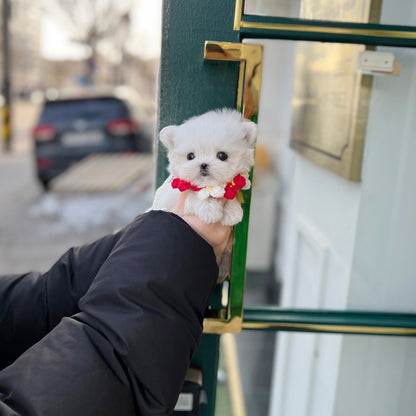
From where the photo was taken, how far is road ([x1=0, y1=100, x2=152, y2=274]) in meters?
5.38

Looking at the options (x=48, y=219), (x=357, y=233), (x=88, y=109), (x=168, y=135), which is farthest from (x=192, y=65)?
(x=88, y=109)

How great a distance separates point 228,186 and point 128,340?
327 mm

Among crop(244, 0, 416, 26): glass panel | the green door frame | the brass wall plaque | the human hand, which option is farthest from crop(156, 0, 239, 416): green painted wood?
the brass wall plaque

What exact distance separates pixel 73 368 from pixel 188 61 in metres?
0.69

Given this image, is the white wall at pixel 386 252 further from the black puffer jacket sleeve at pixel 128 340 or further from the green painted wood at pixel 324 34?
the black puffer jacket sleeve at pixel 128 340

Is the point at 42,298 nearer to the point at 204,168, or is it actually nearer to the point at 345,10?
the point at 204,168

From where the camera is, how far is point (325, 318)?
1276 millimetres

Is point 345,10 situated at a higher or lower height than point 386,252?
higher

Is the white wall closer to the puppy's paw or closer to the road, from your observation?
the puppy's paw

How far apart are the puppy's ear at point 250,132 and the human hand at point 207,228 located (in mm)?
159

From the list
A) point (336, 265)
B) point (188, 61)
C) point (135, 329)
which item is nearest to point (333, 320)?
point (336, 265)

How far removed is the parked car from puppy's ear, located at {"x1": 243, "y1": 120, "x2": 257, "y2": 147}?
7.51 m

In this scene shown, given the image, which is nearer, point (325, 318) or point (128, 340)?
point (128, 340)

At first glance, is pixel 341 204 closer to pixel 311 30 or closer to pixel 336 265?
pixel 336 265
